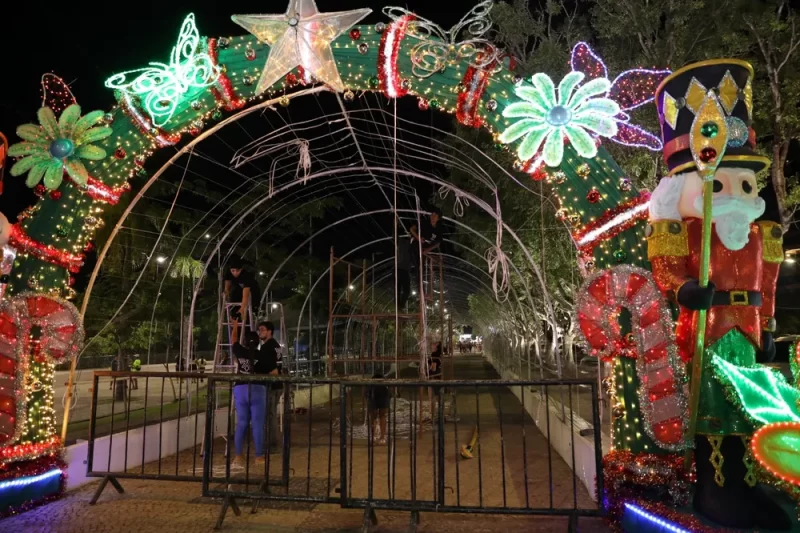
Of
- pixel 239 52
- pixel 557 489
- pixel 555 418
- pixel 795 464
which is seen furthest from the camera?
pixel 555 418

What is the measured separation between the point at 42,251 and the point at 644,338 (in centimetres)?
577

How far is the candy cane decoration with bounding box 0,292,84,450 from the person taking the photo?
16.8ft

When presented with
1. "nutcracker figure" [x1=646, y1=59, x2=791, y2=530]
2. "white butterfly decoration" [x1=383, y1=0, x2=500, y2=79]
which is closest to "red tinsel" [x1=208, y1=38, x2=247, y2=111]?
"white butterfly decoration" [x1=383, y1=0, x2=500, y2=79]

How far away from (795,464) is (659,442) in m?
0.85

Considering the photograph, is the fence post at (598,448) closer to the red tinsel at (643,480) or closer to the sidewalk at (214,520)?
the red tinsel at (643,480)

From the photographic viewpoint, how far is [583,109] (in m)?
4.74

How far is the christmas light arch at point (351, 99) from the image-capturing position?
186 inches

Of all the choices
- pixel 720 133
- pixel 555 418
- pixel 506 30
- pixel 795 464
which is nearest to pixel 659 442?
pixel 795 464

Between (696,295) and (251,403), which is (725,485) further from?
(251,403)

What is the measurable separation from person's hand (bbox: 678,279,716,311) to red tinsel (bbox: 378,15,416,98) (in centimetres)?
326

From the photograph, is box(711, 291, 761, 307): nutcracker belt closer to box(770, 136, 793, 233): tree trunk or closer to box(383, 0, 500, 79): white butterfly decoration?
box(383, 0, 500, 79): white butterfly decoration

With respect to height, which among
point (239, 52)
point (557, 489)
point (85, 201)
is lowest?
point (557, 489)

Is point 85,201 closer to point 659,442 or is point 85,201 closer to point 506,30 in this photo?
point 659,442

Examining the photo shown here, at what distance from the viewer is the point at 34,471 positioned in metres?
5.27
